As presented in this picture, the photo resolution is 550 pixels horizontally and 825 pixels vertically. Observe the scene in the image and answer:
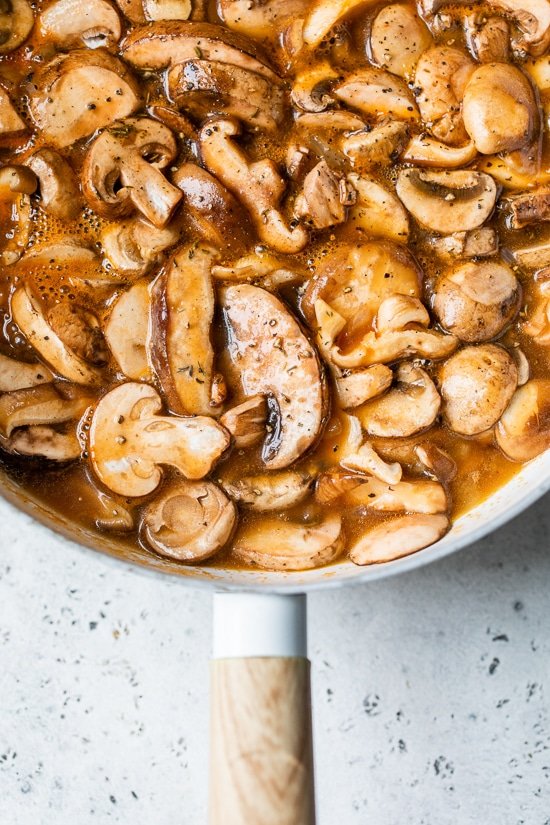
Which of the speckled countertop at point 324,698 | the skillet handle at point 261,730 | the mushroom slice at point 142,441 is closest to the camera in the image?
the skillet handle at point 261,730

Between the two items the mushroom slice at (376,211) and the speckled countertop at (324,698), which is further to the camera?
the speckled countertop at (324,698)

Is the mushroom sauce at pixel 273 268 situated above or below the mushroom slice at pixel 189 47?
below

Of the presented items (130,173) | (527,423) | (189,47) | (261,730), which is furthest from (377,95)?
(261,730)

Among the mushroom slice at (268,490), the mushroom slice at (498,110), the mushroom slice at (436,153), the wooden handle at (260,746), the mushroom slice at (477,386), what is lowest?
the wooden handle at (260,746)

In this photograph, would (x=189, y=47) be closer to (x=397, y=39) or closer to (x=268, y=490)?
(x=397, y=39)

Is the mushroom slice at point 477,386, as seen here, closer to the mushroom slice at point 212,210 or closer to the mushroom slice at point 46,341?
the mushroom slice at point 212,210

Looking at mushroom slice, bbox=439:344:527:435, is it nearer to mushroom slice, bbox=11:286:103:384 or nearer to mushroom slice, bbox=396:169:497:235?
mushroom slice, bbox=396:169:497:235

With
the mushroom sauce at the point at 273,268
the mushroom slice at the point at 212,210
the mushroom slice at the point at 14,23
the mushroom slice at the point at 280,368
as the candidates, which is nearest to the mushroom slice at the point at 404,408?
the mushroom sauce at the point at 273,268
